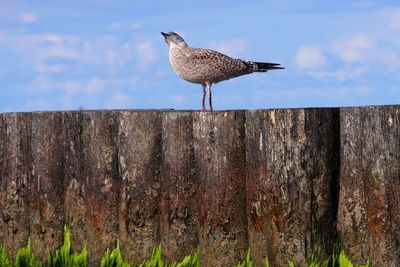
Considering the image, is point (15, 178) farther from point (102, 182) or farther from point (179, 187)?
point (179, 187)

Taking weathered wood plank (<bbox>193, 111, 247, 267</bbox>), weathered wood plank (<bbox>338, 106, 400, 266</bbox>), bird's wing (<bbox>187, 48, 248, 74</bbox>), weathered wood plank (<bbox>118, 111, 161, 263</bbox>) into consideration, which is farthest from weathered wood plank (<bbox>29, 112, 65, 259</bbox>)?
weathered wood plank (<bbox>338, 106, 400, 266</bbox>)

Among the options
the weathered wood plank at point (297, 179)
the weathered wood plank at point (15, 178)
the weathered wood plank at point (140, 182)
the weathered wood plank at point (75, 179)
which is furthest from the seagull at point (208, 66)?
the weathered wood plank at point (297, 179)

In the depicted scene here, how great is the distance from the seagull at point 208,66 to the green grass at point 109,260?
1.98 m

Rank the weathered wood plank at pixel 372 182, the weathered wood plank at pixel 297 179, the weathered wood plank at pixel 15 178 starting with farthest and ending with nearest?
the weathered wood plank at pixel 15 178 < the weathered wood plank at pixel 297 179 < the weathered wood plank at pixel 372 182

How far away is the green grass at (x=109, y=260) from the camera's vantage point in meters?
7.88

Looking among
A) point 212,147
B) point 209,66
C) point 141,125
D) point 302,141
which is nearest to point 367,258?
point 302,141

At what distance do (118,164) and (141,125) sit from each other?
1.50 ft

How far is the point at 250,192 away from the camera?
8.07 meters

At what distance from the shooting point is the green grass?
7.88 metres

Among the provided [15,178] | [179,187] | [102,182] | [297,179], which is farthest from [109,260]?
[297,179]

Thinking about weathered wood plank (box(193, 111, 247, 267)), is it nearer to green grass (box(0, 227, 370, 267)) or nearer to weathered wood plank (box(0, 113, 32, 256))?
green grass (box(0, 227, 370, 267))

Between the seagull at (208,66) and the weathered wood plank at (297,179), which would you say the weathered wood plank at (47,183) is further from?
the weathered wood plank at (297,179)

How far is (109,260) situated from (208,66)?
7.63ft

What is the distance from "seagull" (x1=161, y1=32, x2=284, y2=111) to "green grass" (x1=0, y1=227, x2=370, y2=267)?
1.98 meters
